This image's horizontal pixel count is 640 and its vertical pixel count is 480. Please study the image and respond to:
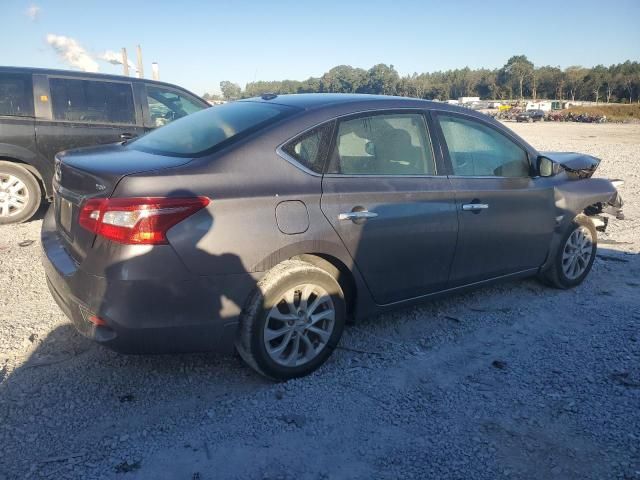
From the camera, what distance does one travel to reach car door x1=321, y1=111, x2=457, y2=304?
Result: 321cm

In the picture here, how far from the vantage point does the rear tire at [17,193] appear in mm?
6293

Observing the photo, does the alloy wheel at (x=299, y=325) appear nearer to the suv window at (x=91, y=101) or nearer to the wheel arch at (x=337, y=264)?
the wheel arch at (x=337, y=264)

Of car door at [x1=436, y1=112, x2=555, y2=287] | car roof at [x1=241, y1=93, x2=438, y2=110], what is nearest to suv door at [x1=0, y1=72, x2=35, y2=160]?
car roof at [x1=241, y1=93, x2=438, y2=110]

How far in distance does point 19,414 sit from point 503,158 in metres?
3.80

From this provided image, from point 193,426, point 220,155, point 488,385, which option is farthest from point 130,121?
point 488,385

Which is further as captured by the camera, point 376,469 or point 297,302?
point 297,302

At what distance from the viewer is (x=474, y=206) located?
3816 mm

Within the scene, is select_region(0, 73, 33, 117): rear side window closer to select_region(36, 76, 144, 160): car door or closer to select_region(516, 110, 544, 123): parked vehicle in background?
select_region(36, 76, 144, 160): car door

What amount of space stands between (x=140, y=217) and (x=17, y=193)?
4.81 meters

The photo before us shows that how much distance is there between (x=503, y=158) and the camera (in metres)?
4.20

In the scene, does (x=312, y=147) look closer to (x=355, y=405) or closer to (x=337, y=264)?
(x=337, y=264)

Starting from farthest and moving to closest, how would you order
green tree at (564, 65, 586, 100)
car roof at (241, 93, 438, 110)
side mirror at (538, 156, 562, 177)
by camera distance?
green tree at (564, 65, 586, 100)
side mirror at (538, 156, 562, 177)
car roof at (241, 93, 438, 110)

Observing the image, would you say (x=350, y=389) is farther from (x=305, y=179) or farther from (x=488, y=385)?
(x=305, y=179)

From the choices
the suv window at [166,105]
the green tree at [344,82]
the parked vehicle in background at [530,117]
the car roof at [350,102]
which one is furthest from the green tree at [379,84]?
the parked vehicle in background at [530,117]
